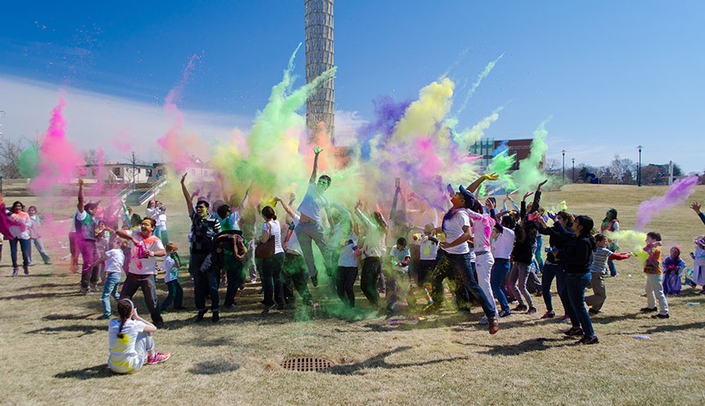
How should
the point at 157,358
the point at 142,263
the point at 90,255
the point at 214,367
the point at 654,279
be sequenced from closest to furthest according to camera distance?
1. the point at 214,367
2. the point at 157,358
3. the point at 142,263
4. the point at 654,279
5. the point at 90,255

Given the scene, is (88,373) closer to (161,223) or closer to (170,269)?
(170,269)

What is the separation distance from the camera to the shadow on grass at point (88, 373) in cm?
459

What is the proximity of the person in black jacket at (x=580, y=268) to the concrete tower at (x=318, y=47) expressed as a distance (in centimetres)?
1898

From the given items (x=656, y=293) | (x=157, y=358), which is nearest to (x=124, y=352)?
(x=157, y=358)

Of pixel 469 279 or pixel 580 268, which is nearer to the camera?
pixel 580 268

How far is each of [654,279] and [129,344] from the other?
7551 millimetres

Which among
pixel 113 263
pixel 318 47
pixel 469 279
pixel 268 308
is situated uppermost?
pixel 318 47

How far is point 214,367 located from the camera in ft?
15.9

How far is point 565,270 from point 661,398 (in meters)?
1.94

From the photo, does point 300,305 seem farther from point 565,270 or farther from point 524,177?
point 524,177

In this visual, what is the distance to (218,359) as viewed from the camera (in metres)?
5.07

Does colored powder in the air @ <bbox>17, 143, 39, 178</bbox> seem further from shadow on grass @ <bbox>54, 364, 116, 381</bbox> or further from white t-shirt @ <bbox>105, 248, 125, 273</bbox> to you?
shadow on grass @ <bbox>54, 364, 116, 381</bbox>

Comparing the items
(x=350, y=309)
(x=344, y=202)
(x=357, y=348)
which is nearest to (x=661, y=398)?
(x=357, y=348)

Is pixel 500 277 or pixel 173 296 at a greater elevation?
pixel 500 277
